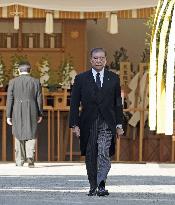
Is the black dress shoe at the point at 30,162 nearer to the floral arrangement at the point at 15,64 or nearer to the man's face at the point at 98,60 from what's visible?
the floral arrangement at the point at 15,64

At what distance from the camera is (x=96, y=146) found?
10211 mm

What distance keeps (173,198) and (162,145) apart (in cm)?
596

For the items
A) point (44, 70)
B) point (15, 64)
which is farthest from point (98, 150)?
point (15, 64)

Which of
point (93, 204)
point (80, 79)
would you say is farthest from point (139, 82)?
point (93, 204)

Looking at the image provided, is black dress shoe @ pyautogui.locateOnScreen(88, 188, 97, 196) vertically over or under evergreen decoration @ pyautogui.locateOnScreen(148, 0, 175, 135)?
under

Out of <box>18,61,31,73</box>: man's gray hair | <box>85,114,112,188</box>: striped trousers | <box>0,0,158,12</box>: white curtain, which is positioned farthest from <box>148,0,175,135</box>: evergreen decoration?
<box>85,114,112,188</box>: striped trousers

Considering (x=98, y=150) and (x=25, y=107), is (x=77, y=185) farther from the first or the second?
(x=25, y=107)

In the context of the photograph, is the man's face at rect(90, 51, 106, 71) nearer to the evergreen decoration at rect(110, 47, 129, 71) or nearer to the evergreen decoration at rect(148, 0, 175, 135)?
the evergreen decoration at rect(148, 0, 175, 135)

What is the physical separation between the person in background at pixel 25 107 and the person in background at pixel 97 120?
4.54 metres

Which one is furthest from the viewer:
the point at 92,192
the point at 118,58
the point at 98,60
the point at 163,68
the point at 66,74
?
the point at 118,58

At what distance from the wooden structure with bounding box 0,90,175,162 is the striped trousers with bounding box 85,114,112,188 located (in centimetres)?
565

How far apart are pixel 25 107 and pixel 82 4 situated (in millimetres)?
2354

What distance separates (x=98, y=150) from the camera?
33.5ft

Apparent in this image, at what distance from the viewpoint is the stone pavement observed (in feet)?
32.3
